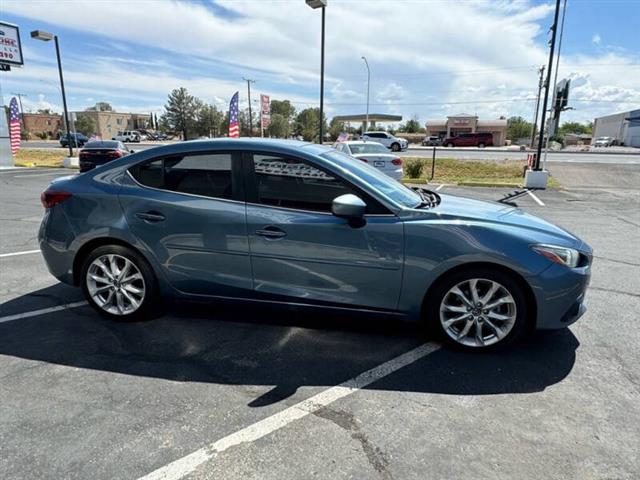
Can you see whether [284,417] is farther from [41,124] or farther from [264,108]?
[41,124]

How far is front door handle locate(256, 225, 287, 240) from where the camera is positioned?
10.8ft

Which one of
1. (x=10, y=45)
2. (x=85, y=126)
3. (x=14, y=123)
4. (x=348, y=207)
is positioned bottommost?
(x=348, y=207)

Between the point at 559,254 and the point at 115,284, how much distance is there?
3651 mm

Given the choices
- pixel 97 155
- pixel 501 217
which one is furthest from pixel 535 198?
pixel 97 155

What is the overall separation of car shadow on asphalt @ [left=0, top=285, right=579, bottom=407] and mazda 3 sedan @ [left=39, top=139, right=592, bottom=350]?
219mm

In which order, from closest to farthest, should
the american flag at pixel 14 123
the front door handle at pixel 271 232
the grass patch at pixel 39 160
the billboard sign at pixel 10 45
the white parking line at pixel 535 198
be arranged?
the front door handle at pixel 271 232, the white parking line at pixel 535 198, the billboard sign at pixel 10 45, the grass patch at pixel 39 160, the american flag at pixel 14 123

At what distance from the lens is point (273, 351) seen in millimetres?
3303

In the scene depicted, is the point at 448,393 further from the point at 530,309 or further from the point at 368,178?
the point at 368,178

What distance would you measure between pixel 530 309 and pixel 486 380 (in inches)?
25.9

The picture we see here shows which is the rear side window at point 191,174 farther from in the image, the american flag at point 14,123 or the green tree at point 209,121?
→ the green tree at point 209,121

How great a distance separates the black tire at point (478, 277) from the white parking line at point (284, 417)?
0.59 ft

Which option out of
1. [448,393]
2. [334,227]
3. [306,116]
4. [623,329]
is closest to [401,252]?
[334,227]

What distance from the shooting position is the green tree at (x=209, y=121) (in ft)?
230

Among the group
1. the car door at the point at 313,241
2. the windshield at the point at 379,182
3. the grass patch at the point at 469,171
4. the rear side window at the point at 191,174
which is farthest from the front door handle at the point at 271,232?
the grass patch at the point at 469,171
